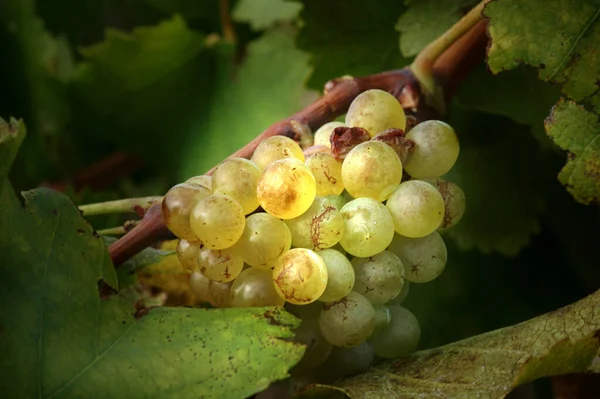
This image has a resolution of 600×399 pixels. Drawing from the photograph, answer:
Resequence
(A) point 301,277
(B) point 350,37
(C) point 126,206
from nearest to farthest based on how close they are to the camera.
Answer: (A) point 301,277, (C) point 126,206, (B) point 350,37

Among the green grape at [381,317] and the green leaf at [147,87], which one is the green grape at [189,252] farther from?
the green leaf at [147,87]

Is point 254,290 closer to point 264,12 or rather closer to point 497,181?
point 497,181

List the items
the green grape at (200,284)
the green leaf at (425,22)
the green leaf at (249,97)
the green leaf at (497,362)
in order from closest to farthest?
the green leaf at (497,362) → the green grape at (200,284) → the green leaf at (425,22) → the green leaf at (249,97)

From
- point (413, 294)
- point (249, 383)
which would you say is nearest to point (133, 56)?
point (413, 294)

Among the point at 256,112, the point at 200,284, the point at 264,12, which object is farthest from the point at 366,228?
the point at 264,12

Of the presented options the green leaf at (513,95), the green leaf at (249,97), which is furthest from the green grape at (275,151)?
the green leaf at (249,97)
